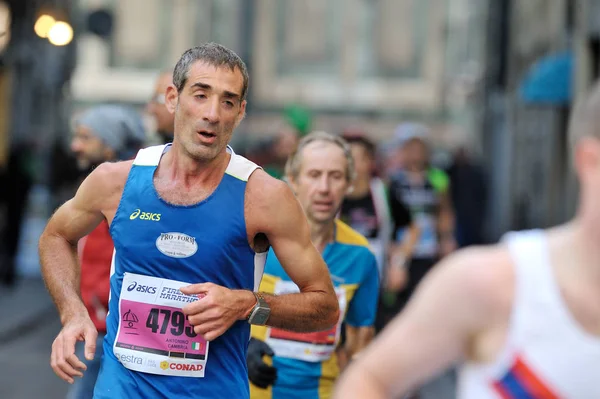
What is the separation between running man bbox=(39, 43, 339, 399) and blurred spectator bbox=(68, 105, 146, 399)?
1627mm

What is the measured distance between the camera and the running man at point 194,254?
3.67m

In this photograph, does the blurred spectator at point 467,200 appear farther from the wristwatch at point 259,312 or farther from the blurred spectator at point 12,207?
the wristwatch at point 259,312

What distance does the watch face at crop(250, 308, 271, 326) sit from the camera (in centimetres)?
369

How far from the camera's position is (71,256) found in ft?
13.4

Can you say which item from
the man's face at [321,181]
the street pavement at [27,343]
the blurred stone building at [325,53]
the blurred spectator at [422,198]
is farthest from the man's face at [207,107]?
the blurred stone building at [325,53]

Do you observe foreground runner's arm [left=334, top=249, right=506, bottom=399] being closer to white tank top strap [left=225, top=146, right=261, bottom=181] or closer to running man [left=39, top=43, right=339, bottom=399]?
running man [left=39, top=43, right=339, bottom=399]

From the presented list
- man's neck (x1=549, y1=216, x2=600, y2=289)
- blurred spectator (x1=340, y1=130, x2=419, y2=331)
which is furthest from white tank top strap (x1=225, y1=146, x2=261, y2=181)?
blurred spectator (x1=340, y1=130, x2=419, y2=331)

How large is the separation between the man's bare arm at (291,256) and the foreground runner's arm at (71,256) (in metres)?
0.50

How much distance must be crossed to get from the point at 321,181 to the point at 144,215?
5.34ft

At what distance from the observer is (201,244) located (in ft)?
12.0

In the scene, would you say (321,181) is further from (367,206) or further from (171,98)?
(367,206)

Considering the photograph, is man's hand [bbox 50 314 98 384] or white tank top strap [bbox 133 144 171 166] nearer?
man's hand [bbox 50 314 98 384]

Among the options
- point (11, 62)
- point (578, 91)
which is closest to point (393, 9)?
point (11, 62)

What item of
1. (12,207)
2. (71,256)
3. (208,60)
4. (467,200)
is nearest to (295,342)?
(71,256)
